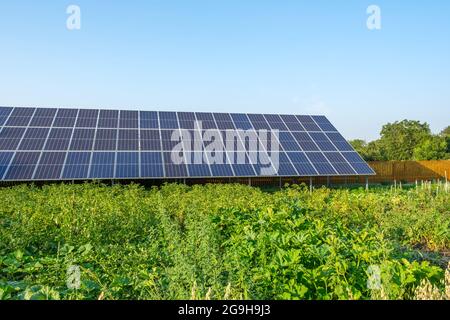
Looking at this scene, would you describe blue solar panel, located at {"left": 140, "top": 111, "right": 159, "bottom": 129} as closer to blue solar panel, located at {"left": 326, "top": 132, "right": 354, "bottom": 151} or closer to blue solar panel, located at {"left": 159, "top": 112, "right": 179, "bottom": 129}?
blue solar panel, located at {"left": 159, "top": 112, "right": 179, "bottom": 129}

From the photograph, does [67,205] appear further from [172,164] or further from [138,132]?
[138,132]

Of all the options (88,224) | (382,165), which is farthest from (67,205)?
(382,165)

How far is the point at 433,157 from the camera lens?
3662 cm

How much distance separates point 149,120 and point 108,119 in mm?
2515

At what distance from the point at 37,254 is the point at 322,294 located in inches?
190

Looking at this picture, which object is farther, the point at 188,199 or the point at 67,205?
the point at 188,199

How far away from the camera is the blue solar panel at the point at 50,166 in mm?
16505

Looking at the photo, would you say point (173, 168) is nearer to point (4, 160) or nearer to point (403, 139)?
point (4, 160)

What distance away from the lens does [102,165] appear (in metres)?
17.7

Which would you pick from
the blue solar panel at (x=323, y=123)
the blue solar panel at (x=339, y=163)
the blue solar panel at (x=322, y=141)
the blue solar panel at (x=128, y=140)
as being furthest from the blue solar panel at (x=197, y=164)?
the blue solar panel at (x=323, y=123)

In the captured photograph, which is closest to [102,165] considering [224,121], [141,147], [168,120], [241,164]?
[141,147]

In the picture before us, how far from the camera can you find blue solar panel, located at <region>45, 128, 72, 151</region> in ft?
61.9

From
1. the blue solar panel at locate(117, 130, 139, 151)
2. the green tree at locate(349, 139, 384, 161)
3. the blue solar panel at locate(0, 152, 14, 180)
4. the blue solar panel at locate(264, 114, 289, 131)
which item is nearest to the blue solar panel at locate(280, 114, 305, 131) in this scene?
the blue solar panel at locate(264, 114, 289, 131)

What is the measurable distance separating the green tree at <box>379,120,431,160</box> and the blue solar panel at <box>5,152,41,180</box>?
3642cm
